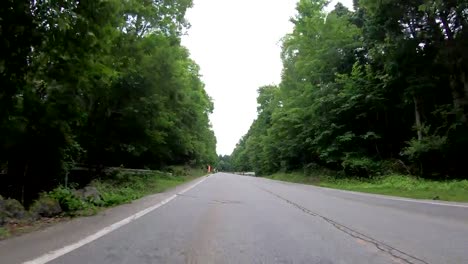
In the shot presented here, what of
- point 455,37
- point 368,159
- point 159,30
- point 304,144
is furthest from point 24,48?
point 304,144

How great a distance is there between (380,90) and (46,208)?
3139cm

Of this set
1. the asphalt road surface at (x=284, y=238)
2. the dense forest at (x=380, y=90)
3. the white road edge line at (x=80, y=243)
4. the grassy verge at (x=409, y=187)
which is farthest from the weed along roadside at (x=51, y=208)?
the dense forest at (x=380, y=90)

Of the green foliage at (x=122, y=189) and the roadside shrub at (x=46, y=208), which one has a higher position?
the green foliage at (x=122, y=189)

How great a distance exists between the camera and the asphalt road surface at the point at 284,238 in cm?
729

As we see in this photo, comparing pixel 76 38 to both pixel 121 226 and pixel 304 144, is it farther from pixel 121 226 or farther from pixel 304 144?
pixel 304 144

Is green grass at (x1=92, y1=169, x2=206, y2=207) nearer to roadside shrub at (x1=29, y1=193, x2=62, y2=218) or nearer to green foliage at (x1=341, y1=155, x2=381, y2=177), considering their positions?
roadside shrub at (x1=29, y1=193, x2=62, y2=218)

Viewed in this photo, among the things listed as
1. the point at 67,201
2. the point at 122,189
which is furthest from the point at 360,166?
the point at 67,201

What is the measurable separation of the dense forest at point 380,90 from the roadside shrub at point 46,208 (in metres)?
22.3

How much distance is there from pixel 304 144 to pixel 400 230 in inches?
1558

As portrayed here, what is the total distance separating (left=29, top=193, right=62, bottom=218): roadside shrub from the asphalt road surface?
2.33 metres

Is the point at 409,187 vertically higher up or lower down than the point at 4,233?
higher up

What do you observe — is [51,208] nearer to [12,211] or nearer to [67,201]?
[67,201]

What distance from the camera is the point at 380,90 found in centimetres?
3900

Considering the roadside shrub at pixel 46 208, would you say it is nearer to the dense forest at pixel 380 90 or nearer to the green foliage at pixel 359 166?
the dense forest at pixel 380 90
